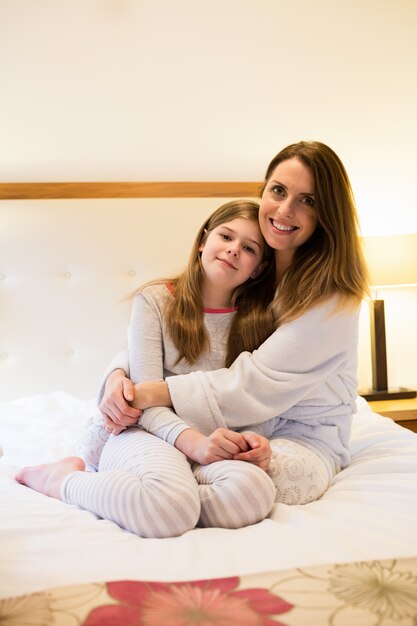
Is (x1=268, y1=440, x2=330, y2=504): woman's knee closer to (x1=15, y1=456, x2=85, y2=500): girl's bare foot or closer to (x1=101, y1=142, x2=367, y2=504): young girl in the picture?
(x1=101, y1=142, x2=367, y2=504): young girl

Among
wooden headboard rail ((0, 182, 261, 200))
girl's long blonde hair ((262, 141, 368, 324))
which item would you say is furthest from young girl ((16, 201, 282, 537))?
wooden headboard rail ((0, 182, 261, 200))

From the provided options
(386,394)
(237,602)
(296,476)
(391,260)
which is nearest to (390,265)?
(391,260)

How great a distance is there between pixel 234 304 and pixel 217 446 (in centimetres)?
48

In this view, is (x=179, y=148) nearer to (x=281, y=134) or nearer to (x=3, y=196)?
(x=281, y=134)

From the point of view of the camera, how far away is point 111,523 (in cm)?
97

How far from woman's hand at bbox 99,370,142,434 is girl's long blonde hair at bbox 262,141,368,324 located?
39cm

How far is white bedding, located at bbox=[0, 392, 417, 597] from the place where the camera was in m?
0.75

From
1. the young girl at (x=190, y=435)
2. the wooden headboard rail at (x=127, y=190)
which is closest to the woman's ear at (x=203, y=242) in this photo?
the young girl at (x=190, y=435)

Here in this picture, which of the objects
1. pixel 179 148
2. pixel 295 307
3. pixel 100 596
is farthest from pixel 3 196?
pixel 100 596

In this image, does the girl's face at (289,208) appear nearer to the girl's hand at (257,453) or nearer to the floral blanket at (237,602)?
the girl's hand at (257,453)

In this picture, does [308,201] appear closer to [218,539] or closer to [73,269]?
[218,539]

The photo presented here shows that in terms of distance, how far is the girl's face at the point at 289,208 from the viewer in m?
1.38

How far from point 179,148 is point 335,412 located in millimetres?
1409

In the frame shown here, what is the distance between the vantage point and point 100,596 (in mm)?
675
